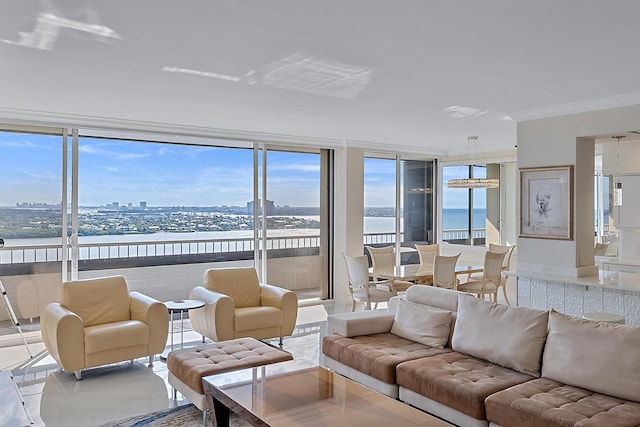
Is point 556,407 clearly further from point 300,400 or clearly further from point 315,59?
point 315,59

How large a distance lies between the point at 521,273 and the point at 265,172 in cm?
378

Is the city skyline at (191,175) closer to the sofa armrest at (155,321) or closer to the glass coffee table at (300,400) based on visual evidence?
the sofa armrest at (155,321)

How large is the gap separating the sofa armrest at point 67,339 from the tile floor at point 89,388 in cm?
19

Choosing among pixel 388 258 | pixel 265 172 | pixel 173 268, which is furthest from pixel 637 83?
pixel 173 268

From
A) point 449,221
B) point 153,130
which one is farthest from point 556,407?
point 449,221

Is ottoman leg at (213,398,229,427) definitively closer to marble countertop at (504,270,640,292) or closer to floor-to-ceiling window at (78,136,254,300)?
marble countertop at (504,270,640,292)

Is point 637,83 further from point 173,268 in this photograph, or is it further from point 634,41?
point 173,268

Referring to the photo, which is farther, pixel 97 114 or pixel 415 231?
pixel 415 231

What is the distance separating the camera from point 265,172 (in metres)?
7.54

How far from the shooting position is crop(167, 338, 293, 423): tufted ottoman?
3.57m

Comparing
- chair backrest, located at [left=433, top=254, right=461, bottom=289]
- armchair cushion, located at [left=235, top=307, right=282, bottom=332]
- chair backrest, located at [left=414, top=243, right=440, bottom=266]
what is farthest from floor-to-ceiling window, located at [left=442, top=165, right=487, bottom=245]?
armchair cushion, located at [left=235, top=307, right=282, bottom=332]

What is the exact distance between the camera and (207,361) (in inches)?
150

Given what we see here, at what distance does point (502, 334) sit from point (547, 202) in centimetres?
240

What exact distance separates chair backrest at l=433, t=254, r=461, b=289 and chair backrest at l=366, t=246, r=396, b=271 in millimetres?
1044
